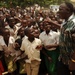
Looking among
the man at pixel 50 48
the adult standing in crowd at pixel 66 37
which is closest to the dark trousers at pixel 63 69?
the adult standing in crowd at pixel 66 37

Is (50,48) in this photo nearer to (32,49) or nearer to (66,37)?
(32,49)

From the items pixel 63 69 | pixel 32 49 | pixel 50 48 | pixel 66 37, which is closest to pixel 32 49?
pixel 32 49

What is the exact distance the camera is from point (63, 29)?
12.6 ft

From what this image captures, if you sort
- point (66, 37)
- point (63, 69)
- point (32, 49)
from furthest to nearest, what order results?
point (32, 49) < point (63, 69) < point (66, 37)

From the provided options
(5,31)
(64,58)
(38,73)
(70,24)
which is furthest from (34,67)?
(70,24)

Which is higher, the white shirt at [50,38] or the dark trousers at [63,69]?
the white shirt at [50,38]

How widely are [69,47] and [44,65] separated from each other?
1695mm

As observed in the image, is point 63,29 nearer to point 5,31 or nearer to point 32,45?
point 32,45

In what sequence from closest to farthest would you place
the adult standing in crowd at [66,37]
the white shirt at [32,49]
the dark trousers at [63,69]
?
the adult standing in crowd at [66,37]
the dark trousers at [63,69]
the white shirt at [32,49]

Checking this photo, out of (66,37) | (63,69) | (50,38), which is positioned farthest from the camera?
(50,38)

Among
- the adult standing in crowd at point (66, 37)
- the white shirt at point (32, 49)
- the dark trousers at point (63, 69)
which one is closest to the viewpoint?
the adult standing in crowd at point (66, 37)

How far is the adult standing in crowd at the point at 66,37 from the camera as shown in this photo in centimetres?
373

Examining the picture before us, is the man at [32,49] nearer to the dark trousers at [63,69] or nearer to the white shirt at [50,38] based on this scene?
the white shirt at [50,38]

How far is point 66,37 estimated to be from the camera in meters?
3.77
